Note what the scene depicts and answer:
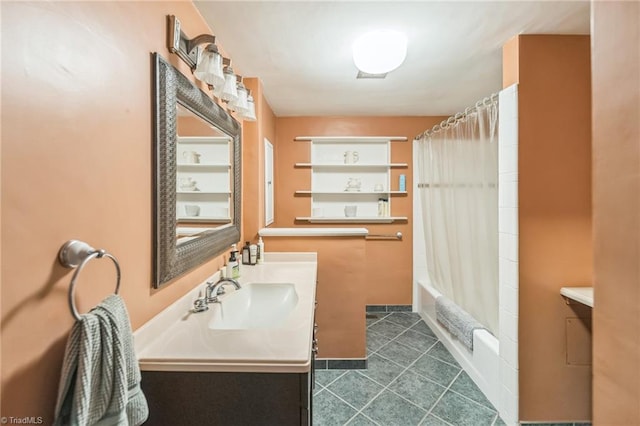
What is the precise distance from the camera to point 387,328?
312 cm

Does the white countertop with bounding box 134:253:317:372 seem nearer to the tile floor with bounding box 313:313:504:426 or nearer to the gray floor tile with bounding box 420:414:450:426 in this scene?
the tile floor with bounding box 313:313:504:426

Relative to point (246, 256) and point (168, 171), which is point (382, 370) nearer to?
point (246, 256)

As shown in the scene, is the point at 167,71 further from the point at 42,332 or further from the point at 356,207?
the point at 356,207

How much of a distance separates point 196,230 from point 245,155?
1.07 m

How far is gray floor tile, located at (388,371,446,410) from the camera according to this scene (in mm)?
2014

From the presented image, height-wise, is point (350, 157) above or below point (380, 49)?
below

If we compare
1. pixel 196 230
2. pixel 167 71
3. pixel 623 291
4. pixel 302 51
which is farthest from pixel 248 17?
pixel 623 291

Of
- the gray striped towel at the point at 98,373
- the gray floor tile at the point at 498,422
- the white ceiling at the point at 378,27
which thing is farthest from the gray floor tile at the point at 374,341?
the white ceiling at the point at 378,27

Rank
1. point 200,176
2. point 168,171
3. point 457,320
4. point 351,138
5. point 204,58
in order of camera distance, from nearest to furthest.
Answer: point 168,171 → point 204,58 → point 200,176 → point 457,320 → point 351,138

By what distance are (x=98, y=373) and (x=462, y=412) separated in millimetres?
2112

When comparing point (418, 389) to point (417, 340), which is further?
point (417, 340)

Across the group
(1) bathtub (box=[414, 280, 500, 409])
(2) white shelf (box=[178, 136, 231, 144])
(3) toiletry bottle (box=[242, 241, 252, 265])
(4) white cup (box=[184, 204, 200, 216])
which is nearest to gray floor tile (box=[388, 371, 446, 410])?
→ (1) bathtub (box=[414, 280, 500, 409])

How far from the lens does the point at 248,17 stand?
1581 millimetres

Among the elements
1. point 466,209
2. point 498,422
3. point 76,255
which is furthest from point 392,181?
point 76,255
